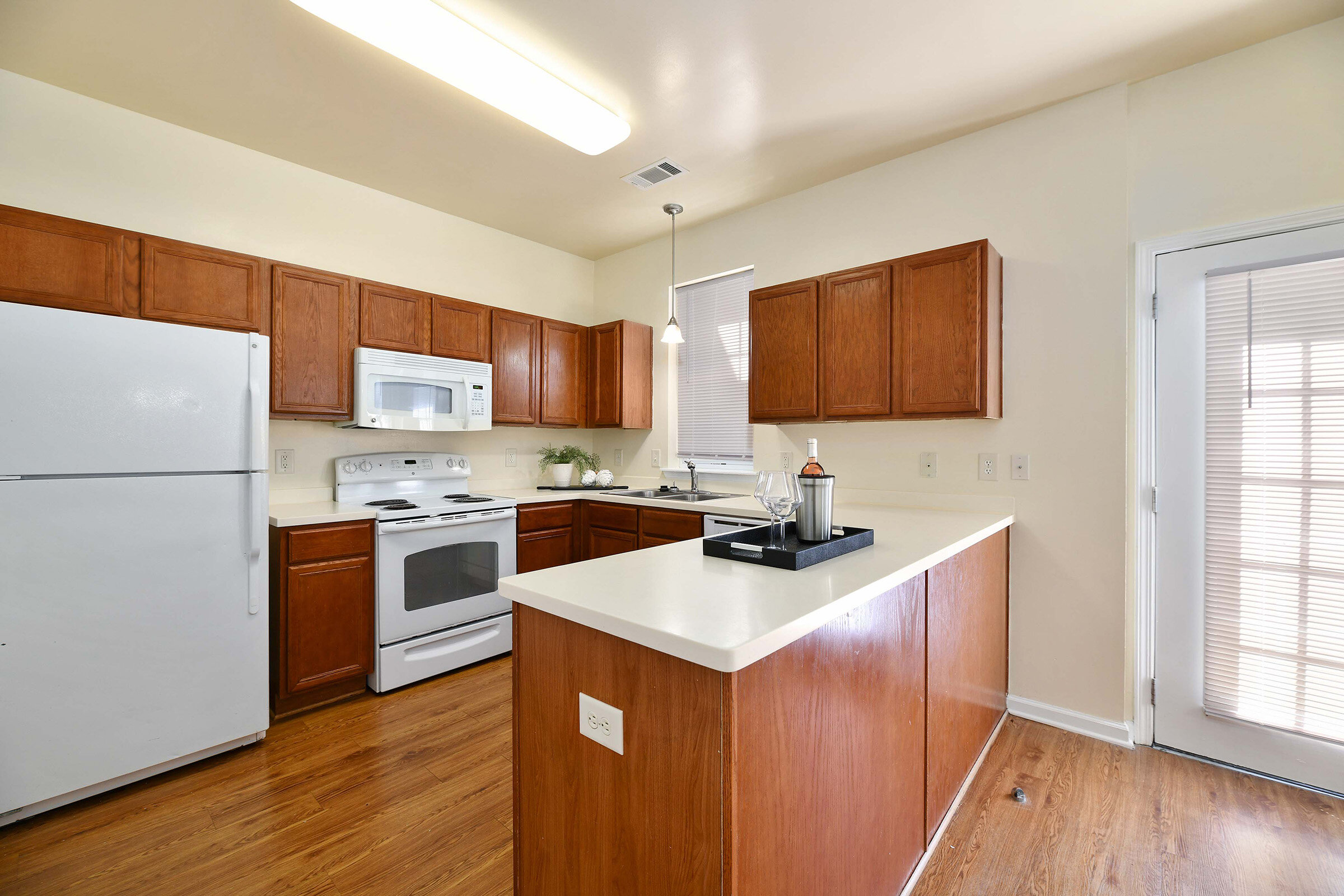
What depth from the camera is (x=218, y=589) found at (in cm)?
212

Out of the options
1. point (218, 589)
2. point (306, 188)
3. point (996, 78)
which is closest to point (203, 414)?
point (218, 589)

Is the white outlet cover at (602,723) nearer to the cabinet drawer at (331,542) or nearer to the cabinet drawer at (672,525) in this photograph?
the cabinet drawer at (672,525)

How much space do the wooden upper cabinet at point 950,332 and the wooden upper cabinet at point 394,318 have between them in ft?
8.52

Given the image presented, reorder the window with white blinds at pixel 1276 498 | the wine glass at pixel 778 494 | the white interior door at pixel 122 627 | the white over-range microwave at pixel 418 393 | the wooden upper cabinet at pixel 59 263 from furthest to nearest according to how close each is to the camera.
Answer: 1. the white over-range microwave at pixel 418 393
2. the wooden upper cabinet at pixel 59 263
3. the window with white blinds at pixel 1276 498
4. the white interior door at pixel 122 627
5. the wine glass at pixel 778 494

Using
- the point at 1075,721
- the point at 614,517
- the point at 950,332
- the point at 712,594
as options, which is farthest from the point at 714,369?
the point at 712,594

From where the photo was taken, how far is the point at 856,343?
271 cm

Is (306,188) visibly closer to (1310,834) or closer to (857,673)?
(857,673)

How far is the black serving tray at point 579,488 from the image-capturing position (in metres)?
4.05

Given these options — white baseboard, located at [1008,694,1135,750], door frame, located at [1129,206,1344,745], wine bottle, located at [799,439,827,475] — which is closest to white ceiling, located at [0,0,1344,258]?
door frame, located at [1129,206,1344,745]

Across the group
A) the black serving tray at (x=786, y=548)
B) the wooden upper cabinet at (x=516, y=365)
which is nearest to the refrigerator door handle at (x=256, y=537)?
the wooden upper cabinet at (x=516, y=365)

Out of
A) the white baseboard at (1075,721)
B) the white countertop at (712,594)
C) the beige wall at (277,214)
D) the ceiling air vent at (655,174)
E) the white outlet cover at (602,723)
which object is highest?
the ceiling air vent at (655,174)

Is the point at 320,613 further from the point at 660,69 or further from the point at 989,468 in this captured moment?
the point at 989,468

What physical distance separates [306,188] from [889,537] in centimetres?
350

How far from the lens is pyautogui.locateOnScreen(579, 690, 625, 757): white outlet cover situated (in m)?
0.99
